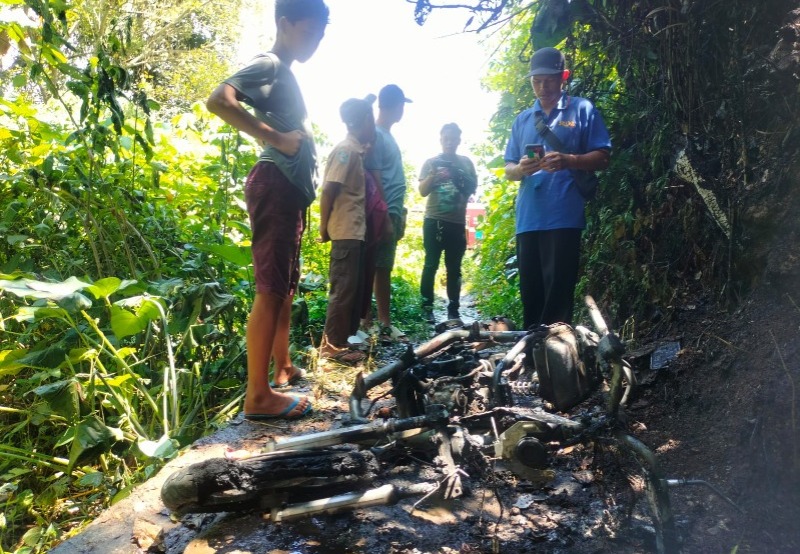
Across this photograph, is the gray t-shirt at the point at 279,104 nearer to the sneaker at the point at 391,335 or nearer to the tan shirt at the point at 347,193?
the tan shirt at the point at 347,193

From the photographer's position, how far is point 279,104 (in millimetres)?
2811

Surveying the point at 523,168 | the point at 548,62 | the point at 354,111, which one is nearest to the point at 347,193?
the point at 354,111

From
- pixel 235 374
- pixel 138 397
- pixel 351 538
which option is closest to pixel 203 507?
pixel 351 538

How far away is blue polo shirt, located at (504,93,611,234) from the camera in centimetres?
332

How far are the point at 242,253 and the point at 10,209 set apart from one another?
4.66ft

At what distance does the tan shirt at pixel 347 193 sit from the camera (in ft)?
14.3

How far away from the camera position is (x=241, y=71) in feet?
8.68

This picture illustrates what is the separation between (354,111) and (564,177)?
1.95 meters

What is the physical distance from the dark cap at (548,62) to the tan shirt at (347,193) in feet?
5.42

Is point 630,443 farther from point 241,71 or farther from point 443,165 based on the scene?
point 443,165

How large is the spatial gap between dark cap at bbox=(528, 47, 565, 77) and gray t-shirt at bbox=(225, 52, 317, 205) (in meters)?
1.46

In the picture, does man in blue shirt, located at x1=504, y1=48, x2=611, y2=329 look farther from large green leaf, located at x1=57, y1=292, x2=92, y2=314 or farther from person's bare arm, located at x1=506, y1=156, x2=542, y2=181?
large green leaf, located at x1=57, y1=292, x2=92, y2=314

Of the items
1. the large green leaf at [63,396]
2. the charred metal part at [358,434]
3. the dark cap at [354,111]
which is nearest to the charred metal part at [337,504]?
the charred metal part at [358,434]

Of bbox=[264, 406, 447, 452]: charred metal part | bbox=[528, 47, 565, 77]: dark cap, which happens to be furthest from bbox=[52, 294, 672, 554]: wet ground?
bbox=[528, 47, 565, 77]: dark cap
